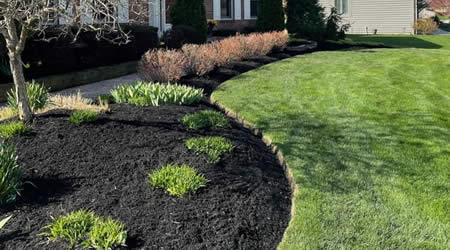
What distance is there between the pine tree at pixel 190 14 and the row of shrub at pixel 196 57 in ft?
8.72

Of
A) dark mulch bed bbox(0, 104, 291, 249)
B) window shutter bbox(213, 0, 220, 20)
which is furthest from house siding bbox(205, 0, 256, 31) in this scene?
dark mulch bed bbox(0, 104, 291, 249)

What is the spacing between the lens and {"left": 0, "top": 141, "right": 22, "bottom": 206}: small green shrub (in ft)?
13.1

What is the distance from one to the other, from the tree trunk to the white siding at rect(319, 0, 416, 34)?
96.9 feet

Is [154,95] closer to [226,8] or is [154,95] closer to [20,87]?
[20,87]

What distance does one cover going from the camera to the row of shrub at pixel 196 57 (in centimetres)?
861

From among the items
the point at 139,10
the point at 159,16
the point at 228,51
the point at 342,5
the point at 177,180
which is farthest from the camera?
the point at 342,5

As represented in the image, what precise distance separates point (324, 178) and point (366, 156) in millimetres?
885

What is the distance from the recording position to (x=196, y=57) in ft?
31.8

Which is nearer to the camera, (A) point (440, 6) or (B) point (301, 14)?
(B) point (301, 14)

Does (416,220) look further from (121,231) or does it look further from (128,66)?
(128,66)

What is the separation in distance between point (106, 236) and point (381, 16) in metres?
31.9

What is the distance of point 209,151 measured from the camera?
4953 mm

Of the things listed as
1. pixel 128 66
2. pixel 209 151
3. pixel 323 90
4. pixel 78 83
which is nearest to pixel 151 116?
pixel 209 151

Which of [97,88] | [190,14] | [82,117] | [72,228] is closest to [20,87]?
[82,117]
